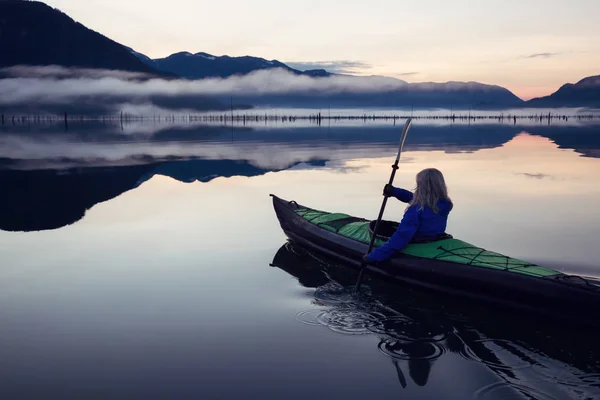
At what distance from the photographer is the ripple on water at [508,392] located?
507 centimetres

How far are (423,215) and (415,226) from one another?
20 cm

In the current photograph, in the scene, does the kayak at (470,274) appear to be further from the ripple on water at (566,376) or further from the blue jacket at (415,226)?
the ripple on water at (566,376)

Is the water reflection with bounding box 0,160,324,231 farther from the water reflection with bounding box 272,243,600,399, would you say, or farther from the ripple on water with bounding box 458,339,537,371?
the ripple on water with bounding box 458,339,537,371

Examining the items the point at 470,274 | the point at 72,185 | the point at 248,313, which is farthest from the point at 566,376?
the point at 72,185

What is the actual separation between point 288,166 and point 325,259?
15469 millimetres

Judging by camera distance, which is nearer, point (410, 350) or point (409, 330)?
point (410, 350)

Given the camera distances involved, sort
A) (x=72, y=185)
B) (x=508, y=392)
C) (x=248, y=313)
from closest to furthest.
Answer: (x=508, y=392)
(x=248, y=313)
(x=72, y=185)

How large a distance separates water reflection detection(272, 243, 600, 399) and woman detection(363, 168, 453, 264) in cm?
78

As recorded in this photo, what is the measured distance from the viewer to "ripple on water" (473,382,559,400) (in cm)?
507

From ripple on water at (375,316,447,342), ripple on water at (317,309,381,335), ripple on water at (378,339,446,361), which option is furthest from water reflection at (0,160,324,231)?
ripple on water at (378,339,446,361)

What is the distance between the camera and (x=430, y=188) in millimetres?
7531

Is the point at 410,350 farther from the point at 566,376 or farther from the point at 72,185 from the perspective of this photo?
the point at 72,185


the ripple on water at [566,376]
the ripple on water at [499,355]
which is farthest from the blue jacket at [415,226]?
the ripple on water at [566,376]

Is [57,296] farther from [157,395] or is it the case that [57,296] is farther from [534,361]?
[534,361]
